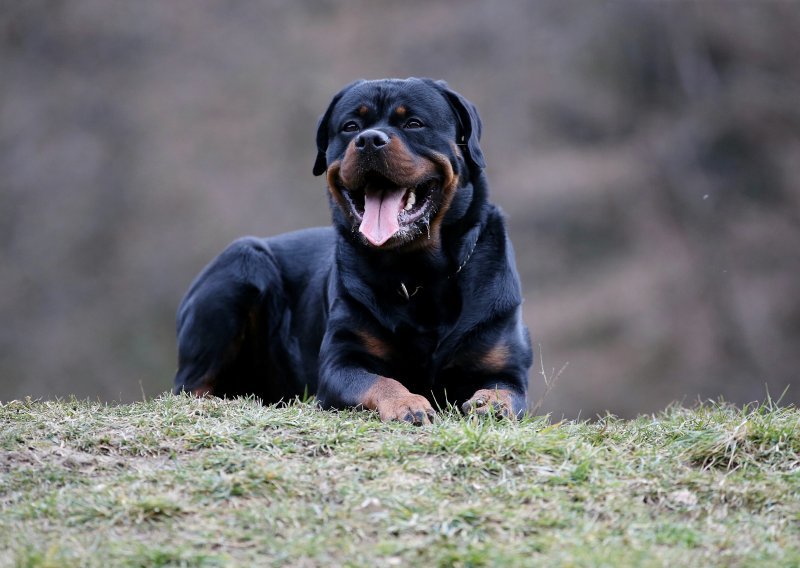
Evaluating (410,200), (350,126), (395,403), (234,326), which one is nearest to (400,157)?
(410,200)

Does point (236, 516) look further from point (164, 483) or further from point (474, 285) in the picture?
point (474, 285)

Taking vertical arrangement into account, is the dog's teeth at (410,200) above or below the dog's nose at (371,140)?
below

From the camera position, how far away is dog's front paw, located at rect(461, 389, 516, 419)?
14.9 ft

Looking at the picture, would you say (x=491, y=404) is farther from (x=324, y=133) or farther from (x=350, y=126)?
(x=324, y=133)

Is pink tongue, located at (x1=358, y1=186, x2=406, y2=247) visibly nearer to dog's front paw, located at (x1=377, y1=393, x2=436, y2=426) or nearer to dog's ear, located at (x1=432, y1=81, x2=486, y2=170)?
dog's ear, located at (x1=432, y1=81, x2=486, y2=170)

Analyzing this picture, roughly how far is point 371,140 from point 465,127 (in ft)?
2.12

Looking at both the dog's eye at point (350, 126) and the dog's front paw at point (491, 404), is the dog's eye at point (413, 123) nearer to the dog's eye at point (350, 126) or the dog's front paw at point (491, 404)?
the dog's eye at point (350, 126)

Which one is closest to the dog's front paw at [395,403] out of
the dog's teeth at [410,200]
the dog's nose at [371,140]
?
the dog's teeth at [410,200]

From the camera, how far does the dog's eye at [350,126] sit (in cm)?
534

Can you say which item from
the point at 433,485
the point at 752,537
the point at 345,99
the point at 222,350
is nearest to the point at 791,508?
the point at 752,537

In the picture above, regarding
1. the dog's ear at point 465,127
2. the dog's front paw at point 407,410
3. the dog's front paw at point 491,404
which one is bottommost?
the dog's front paw at point 491,404

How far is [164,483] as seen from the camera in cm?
362

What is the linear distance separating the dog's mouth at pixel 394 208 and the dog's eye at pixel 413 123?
28 cm

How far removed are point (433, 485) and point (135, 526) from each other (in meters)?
0.98
